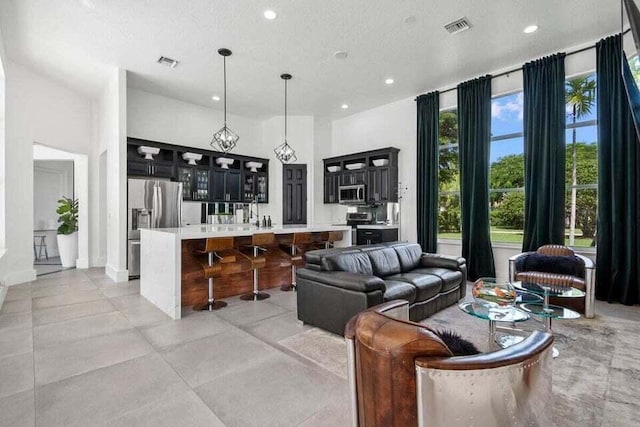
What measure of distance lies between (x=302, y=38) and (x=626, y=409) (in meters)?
4.92

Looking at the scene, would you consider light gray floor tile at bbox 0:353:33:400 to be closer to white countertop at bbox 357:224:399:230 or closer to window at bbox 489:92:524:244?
white countertop at bbox 357:224:399:230

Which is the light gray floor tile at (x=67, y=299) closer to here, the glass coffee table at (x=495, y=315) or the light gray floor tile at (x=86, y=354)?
the light gray floor tile at (x=86, y=354)

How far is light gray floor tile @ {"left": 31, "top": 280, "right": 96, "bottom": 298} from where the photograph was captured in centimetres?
459

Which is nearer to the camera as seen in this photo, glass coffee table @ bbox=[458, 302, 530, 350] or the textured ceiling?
glass coffee table @ bbox=[458, 302, 530, 350]

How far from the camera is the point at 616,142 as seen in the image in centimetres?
415

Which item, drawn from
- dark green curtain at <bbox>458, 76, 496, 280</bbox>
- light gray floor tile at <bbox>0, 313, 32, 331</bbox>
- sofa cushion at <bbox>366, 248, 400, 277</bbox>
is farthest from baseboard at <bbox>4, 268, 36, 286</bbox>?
dark green curtain at <bbox>458, 76, 496, 280</bbox>

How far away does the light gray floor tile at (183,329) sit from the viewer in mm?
2986

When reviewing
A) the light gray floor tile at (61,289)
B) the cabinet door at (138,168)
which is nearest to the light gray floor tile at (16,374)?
the light gray floor tile at (61,289)

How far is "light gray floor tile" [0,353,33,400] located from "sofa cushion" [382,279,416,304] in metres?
2.80

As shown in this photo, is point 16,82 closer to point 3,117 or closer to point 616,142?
point 3,117

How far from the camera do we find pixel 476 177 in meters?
5.41

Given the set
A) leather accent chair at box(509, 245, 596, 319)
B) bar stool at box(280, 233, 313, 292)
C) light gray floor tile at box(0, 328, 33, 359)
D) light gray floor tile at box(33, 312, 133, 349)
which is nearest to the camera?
light gray floor tile at box(0, 328, 33, 359)

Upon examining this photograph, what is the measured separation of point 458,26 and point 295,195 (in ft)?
16.4

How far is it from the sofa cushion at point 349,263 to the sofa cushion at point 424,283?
0.32 m
